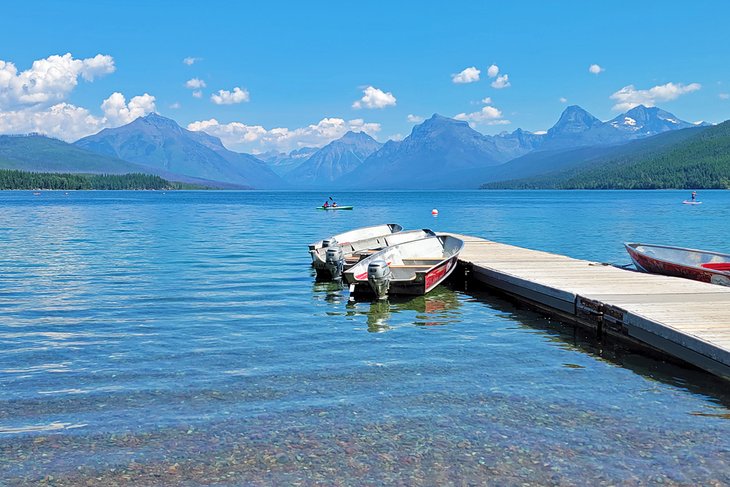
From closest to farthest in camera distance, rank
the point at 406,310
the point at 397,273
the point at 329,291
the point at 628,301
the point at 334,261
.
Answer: the point at 628,301 < the point at 406,310 < the point at 397,273 < the point at 329,291 < the point at 334,261

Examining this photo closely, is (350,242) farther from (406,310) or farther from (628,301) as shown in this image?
(628,301)

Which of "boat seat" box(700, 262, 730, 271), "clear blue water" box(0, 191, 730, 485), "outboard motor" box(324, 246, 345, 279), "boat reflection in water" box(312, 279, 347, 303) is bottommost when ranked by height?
"boat reflection in water" box(312, 279, 347, 303)

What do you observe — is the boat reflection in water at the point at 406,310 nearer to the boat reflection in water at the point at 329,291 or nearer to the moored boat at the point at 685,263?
the boat reflection in water at the point at 329,291

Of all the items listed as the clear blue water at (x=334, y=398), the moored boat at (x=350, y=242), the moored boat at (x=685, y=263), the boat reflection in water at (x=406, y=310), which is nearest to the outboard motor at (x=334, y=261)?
the moored boat at (x=350, y=242)

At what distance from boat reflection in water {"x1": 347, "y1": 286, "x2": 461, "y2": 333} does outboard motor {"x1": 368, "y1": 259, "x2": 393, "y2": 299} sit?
483mm

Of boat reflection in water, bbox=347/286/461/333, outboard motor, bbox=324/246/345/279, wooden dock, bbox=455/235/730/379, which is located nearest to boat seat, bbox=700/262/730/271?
wooden dock, bbox=455/235/730/379

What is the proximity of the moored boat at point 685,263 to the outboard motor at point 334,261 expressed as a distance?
11039 mm

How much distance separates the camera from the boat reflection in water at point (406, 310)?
55.9 ft

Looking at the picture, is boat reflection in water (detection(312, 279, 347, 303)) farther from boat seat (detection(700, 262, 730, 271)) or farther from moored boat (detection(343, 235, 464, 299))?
boat seat (detection(700, 262, 730, 271))

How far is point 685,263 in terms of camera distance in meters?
23.0

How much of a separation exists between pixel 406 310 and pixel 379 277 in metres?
1.23

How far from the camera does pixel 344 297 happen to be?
21.3 m

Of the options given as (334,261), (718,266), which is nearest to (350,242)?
(334,261)

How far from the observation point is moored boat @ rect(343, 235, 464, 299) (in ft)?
62.9
